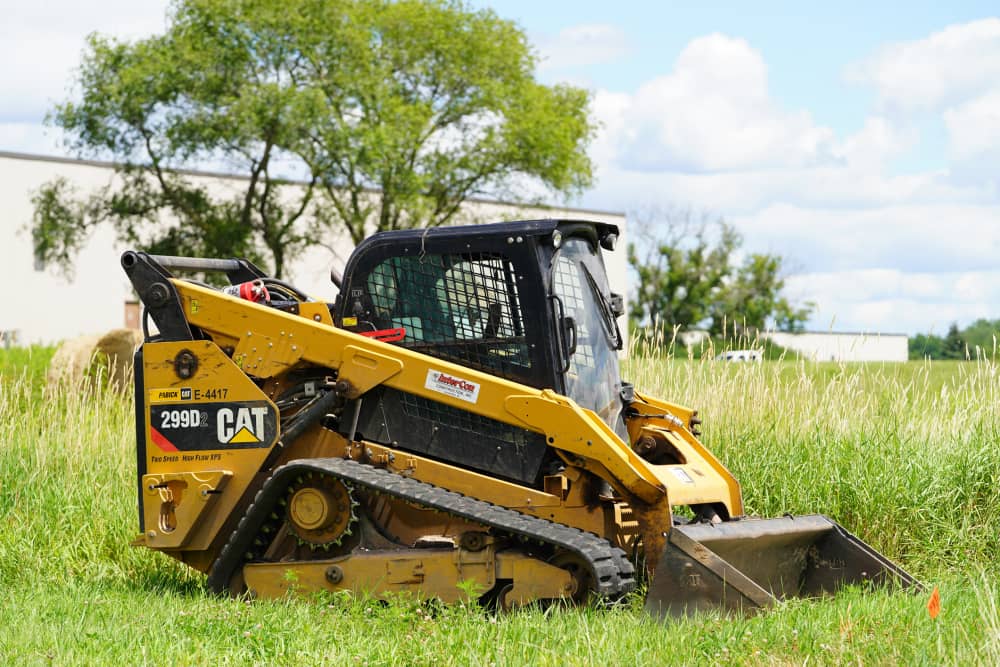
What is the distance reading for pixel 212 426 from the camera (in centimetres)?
768

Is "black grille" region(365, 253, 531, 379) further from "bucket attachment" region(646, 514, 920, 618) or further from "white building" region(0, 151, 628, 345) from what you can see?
"white building" region(0, 151, 628, 345)

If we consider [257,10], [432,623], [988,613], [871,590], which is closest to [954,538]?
[871,590]

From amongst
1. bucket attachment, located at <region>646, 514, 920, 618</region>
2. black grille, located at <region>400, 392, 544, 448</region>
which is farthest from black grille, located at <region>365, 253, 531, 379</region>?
bucket attachment, located at <region>646, 514, 920, 618</region>

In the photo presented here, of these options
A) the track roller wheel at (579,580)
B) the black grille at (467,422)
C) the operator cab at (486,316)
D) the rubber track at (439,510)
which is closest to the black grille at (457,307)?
the operator cab at (486,316)

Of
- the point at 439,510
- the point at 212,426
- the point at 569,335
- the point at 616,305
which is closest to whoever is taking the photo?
the point at 439,510

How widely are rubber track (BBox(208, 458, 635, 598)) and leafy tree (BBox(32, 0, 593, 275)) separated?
81.0 feet

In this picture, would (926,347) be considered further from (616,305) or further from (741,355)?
(616,305)

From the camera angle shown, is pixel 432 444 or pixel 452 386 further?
pixel 432 444

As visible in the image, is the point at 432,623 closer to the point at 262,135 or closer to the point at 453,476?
the point at 453,476

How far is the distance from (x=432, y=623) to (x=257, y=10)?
95.1 feet

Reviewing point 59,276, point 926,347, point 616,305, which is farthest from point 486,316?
point 59,276

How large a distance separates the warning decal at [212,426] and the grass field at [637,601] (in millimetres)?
904

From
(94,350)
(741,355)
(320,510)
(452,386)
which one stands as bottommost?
(320,510)

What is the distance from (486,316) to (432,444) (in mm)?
811
